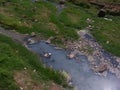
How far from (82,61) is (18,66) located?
30.0 ft

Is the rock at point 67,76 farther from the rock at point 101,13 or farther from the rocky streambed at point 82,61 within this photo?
the rock at point 101,13

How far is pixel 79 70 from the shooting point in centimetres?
3975

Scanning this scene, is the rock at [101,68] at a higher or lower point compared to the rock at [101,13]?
lower

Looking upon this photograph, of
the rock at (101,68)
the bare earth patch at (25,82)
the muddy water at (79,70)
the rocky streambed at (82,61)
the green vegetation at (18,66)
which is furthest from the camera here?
the rock at (101,68)

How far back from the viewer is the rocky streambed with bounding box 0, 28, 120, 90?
3833 cm

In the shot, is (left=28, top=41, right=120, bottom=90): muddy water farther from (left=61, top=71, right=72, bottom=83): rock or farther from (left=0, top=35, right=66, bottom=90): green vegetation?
(left=0, top=35, right=66, bottom=90): green vegetation

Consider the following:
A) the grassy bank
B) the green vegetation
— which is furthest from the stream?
the green vegetation

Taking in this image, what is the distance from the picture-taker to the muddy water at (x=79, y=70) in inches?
1489

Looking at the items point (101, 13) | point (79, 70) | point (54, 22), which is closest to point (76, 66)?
point (79, 70)

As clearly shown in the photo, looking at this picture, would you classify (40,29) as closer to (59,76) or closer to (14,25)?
(14,25)

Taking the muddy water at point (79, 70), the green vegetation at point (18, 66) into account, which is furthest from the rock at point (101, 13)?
the green vegetation at point (18, 66)

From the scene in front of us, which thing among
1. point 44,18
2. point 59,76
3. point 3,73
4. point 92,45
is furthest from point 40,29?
point 3,73

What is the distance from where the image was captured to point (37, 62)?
1512 inches

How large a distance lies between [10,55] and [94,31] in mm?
14780
